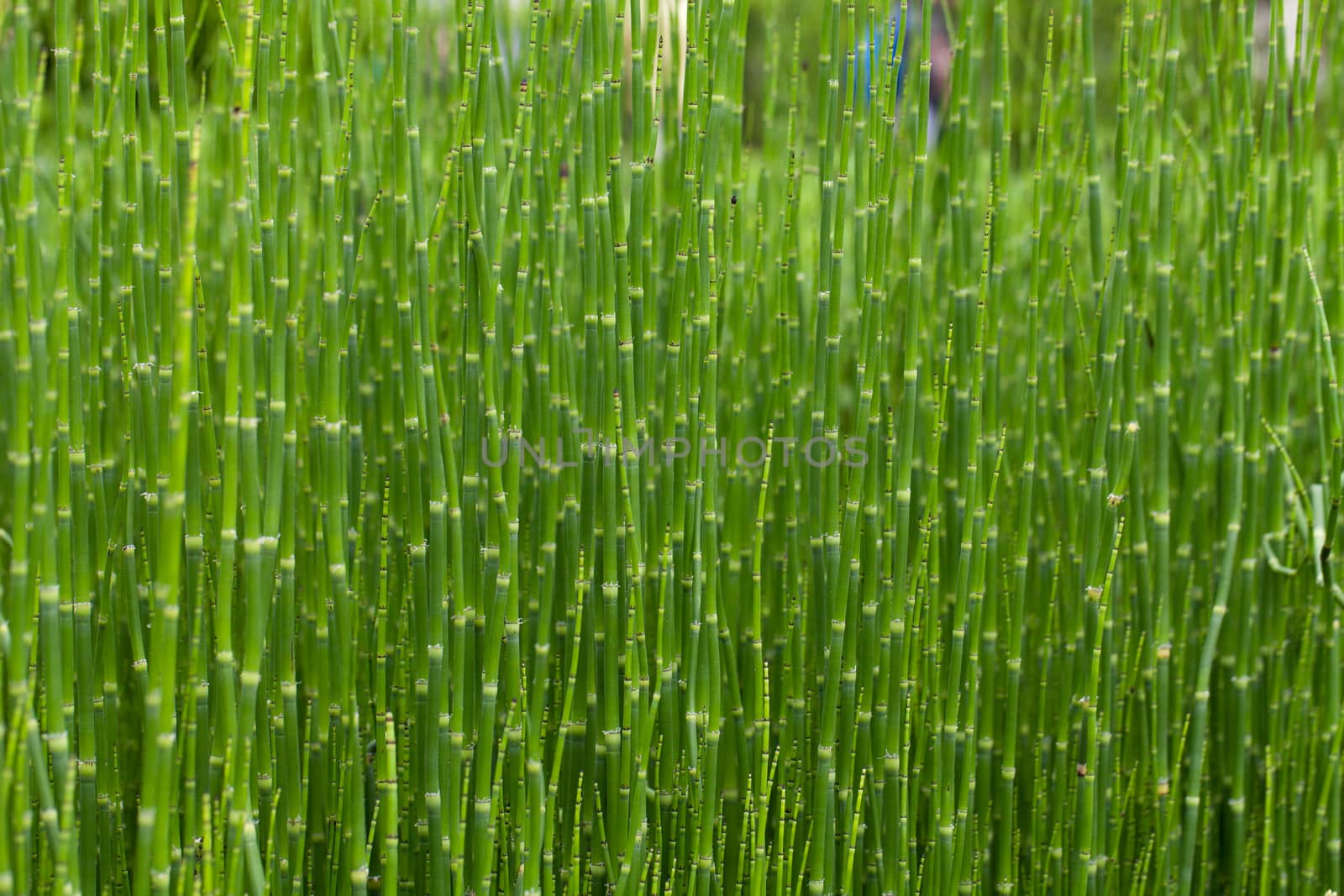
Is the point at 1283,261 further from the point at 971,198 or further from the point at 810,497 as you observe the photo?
the point at 810,497

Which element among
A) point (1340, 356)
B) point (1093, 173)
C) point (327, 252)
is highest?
point (1093, 173)

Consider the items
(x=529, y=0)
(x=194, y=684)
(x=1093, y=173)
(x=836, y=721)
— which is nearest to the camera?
(x=194, y=684)

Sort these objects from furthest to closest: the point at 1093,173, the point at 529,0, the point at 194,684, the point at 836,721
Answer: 1. the point at 1093,173
2. the point at 836,721
3. the point at 529,0
4. the point at 194,684

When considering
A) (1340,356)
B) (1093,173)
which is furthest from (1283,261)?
(1093,173)

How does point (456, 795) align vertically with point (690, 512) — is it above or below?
below

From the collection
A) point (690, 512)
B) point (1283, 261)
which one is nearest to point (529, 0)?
point (690, 512)

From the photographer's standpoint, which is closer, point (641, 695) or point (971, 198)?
point (641, 695)

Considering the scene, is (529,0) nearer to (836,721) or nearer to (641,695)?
(641,695)
